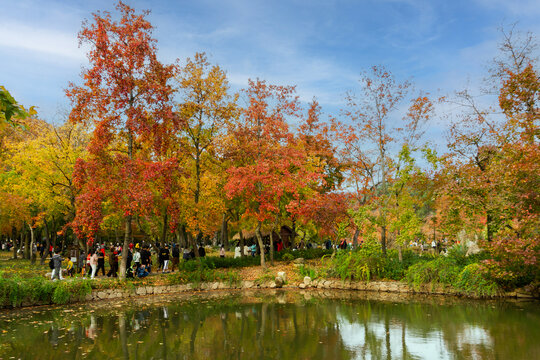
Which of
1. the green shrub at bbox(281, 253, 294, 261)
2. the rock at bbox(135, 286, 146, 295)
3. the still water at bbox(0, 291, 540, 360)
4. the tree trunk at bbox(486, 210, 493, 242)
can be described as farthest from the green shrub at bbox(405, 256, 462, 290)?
the rock at bbox(135, 286, 146, 295)

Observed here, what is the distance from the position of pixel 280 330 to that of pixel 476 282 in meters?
A: 9.17

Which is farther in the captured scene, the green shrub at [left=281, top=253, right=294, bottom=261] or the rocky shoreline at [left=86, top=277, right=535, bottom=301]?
the green shrub at [left=281, top=253, right=294, bottom=261]

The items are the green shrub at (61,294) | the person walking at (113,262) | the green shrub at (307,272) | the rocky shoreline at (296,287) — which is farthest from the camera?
the person walking at (113,262)

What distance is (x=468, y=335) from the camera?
946 centimetres

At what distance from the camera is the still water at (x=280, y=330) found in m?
8.45

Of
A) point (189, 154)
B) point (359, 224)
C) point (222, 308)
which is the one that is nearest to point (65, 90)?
point (189, 154)

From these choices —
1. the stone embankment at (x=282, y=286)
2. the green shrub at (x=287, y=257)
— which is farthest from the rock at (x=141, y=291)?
the green shrub at (x=287, y=257)

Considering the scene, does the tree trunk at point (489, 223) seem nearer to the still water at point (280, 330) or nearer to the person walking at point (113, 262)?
the still water at point (280, 330)

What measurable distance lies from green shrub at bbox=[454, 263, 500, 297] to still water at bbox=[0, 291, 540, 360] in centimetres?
84

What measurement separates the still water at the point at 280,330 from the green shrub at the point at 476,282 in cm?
84

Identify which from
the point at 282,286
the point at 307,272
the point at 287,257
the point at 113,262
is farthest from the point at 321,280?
the point at 113,262

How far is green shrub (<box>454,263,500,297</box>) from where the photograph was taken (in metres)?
14.7

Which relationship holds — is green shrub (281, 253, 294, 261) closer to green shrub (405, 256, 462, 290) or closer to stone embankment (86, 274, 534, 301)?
stone embankment (86, 274, 534, 301)

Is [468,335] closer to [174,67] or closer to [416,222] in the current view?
[416,222]
